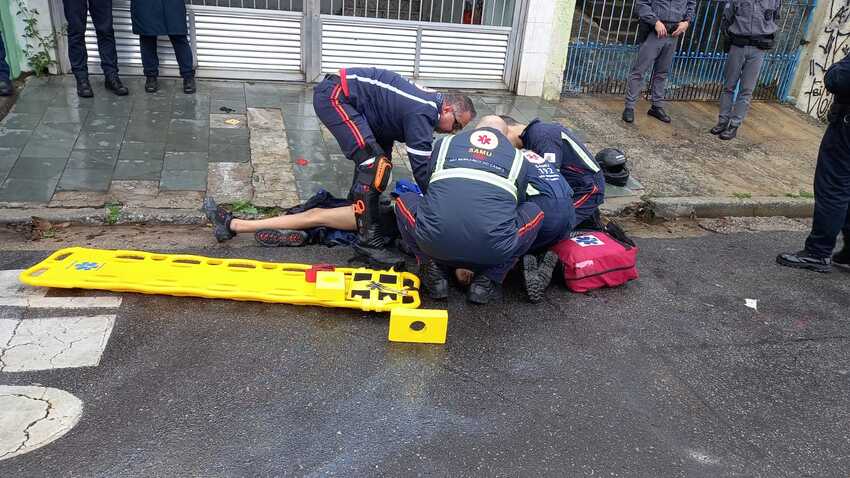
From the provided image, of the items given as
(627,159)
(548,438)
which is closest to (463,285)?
(548,438)

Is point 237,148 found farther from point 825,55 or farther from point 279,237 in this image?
point 825,55

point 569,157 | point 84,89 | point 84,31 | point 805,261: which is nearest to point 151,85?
point 84,89

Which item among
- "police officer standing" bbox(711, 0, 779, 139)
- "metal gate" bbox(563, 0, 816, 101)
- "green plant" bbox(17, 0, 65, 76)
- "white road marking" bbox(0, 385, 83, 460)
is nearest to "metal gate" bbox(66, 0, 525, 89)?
"green plant" bbox(17, 0, 65, 76)

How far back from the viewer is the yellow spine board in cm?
410

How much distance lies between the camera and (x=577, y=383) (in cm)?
373

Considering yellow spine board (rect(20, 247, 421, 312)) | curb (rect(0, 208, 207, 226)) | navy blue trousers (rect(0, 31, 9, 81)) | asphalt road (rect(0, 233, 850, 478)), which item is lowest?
asphalt road (rect(0, 233, 850, 478))

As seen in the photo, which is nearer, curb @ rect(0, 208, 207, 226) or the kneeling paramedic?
the kneeling paramedic

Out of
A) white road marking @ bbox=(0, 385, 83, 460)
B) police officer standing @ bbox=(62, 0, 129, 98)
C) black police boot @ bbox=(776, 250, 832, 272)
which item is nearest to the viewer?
white road marking @ bbox=(0, 385, 83, 460)

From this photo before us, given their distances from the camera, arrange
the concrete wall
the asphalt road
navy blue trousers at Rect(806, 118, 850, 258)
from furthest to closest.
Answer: the concrete wall
navy blue trousers at Rect(806, 118, 850, 258)
the asphalt road

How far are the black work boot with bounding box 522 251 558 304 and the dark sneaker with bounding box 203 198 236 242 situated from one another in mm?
2188

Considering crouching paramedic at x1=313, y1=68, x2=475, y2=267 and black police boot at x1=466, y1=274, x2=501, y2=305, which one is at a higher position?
crouching paramedic at x1=313, y1=68, x2=475, y2=267

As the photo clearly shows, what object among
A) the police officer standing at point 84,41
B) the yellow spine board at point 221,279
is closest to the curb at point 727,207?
the yellow spine board at point 221,279

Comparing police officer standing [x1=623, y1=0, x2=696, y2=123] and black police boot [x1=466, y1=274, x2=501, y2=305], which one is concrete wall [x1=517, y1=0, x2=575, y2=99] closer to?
police officer standing [x1=623, y1=0, x2=696, y2=123]

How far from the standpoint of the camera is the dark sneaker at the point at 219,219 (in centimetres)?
499
